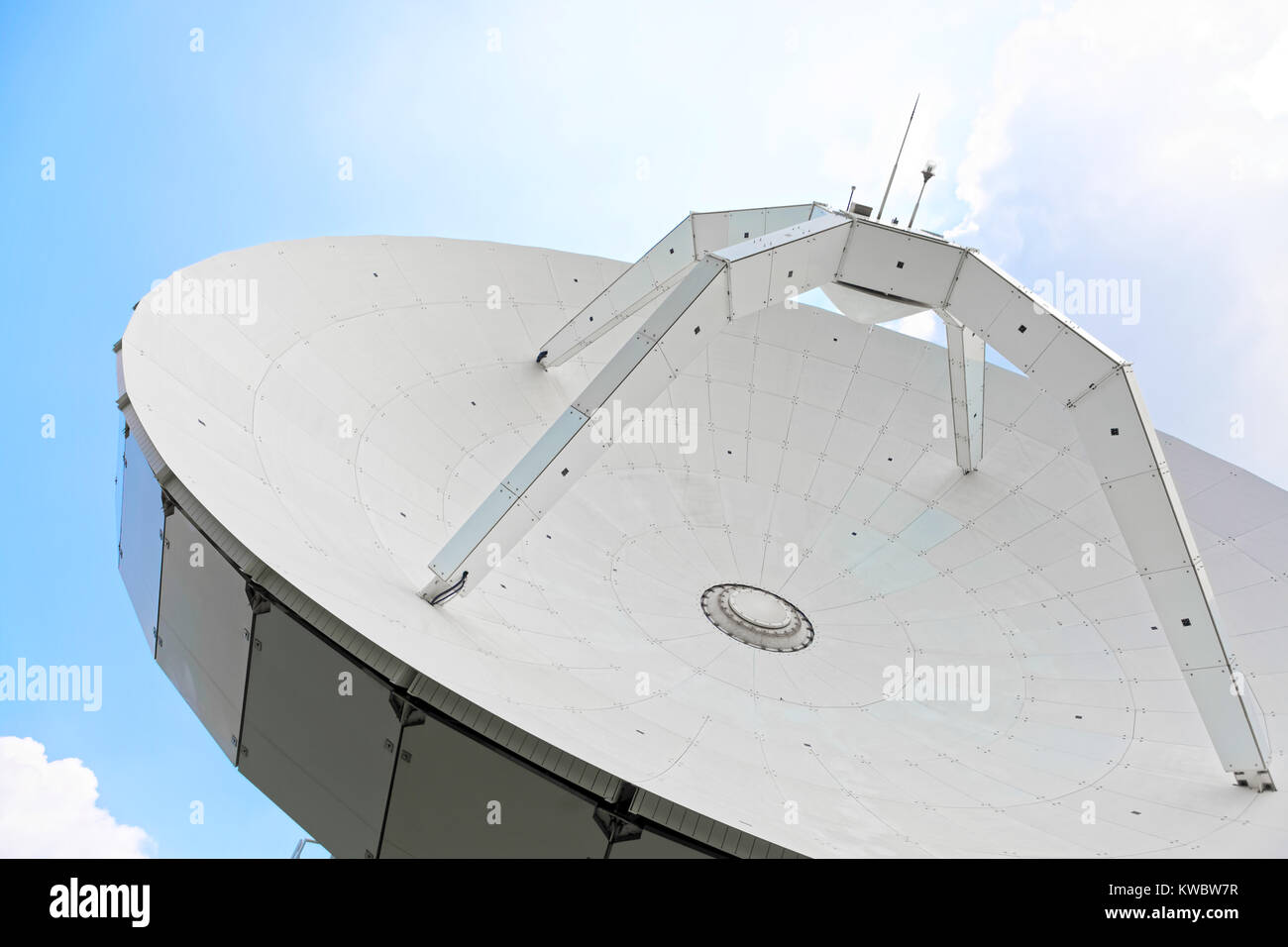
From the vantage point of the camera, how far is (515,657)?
1093 centimetres

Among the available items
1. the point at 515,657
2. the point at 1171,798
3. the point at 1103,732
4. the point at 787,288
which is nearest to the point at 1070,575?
the point at 1103,732

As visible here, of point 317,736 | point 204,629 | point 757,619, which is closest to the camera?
point 317,736

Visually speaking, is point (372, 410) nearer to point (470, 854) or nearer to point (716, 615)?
point (716, 615)

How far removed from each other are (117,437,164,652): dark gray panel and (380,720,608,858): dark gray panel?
3985mm

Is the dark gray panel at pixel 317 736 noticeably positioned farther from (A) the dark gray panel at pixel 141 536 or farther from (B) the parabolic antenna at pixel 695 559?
(A) the dark gray panel at pixel 141 536

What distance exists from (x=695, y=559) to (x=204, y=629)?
850 cm

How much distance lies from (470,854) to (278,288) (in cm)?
930

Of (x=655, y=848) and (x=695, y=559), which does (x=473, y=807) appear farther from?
(x=695, y=559)

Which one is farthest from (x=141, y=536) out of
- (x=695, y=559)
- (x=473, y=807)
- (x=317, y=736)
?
(x=695, y=559)

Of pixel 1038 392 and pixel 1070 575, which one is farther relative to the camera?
pixel 1038 392

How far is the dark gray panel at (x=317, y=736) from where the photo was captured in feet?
29.0

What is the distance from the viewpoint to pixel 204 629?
403 inches

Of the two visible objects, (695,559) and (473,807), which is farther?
(695,559)

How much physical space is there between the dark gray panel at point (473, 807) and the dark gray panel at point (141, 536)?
13.1ft
